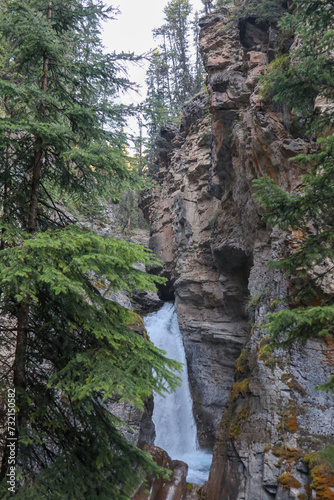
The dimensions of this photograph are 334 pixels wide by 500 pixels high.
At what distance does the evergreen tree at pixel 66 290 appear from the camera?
12.4 ft

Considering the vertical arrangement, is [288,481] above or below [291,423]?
below

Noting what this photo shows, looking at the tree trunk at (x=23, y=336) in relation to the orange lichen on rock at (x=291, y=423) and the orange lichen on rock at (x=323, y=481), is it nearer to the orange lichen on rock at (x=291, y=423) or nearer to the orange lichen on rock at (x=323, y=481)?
the orange lichen on rock at (x=323, y=481)

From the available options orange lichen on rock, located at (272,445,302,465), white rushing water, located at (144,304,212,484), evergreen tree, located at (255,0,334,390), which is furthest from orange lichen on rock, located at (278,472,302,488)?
white rushing water, located at (144,304,212,484)

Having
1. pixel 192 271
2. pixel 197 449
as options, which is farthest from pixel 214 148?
pixel 197 449

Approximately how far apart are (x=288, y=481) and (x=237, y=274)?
1101 cm

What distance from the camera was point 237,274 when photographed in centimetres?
1750

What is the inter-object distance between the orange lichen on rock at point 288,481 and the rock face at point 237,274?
2 cm

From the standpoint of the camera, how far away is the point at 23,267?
12.0 feet

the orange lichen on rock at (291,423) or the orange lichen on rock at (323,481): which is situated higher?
the orange lichen on rock at (291,423)

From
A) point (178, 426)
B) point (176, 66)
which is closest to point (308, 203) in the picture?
point (178, 426)

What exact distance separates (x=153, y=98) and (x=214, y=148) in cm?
1120

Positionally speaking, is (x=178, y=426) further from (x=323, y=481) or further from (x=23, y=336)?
(x=23, y=336)

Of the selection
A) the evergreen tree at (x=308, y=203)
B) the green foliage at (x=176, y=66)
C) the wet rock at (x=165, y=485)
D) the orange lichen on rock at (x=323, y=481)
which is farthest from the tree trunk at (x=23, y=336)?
the green foliage at (x=176, y=66)

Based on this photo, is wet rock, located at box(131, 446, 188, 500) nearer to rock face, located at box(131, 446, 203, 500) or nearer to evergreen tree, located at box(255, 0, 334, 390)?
rock face, located at box(131, 446, 203, 500)
